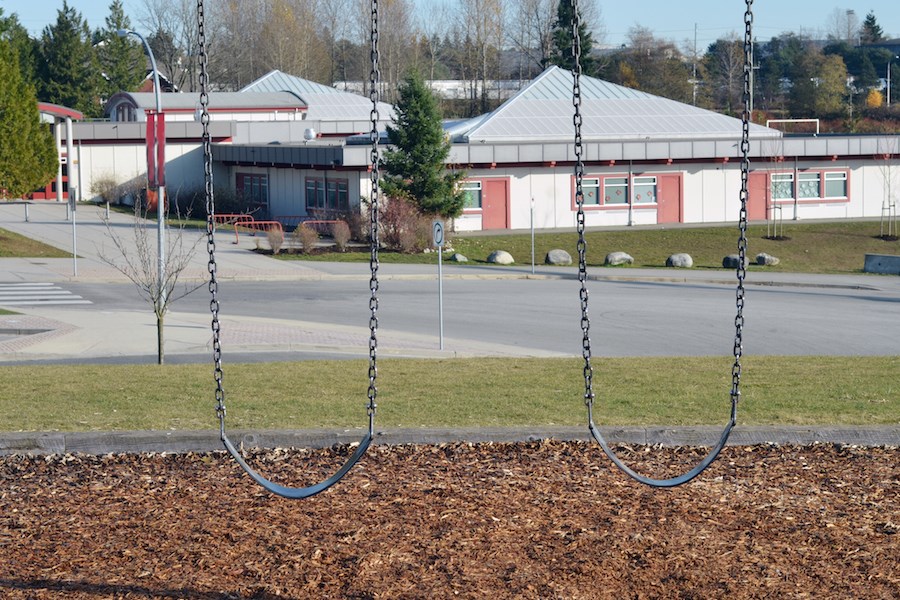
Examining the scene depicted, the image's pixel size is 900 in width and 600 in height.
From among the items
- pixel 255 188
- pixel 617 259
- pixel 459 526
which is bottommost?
pixel 459 526

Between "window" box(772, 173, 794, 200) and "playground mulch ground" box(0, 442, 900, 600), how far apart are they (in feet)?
152

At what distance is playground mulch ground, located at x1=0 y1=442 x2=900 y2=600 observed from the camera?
249 inches

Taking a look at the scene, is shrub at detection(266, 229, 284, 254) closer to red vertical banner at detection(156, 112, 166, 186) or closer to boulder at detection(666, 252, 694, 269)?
boulder at detection(666, 252, 694, 269)

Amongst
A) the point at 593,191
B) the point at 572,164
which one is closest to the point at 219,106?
the point at 593,191

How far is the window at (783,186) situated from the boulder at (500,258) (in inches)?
737

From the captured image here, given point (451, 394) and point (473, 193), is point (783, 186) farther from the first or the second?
point (451, 394)

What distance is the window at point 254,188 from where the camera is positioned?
5538 centimetres

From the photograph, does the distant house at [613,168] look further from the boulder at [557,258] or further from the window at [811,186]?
the boulder at [557,258]

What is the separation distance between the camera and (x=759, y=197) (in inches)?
2117

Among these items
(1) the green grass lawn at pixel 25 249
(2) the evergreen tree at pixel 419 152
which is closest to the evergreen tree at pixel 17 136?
(1) the green grass lawn at pixel 25 249

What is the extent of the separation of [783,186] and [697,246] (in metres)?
10.5

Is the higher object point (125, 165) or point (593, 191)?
point (125, 165)

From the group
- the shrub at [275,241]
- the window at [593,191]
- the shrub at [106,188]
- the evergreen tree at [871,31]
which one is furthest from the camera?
the evergreen tree at [871,31]

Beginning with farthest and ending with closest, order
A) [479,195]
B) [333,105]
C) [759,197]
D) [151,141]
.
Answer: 1. [333,105]
2. [759,197]
3. [479,195]
4. [151,141]
